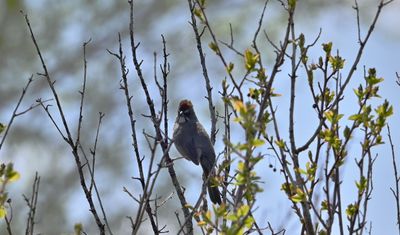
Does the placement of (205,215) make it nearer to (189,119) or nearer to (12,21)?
(189,119)

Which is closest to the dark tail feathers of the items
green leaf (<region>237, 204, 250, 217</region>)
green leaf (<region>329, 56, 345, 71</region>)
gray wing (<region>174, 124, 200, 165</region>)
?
gray wing (<region>174, 124, 200, 165</region>)

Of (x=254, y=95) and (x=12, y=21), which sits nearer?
(x=254, y=95)

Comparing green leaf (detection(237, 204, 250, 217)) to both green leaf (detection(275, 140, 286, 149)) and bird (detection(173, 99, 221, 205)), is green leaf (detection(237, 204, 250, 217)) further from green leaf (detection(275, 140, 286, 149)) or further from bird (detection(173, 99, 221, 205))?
bird (detection(173, 99, 221, 205))

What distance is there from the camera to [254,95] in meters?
3.80

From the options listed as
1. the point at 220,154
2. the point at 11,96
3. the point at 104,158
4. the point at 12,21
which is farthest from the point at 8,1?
the point at 220,154

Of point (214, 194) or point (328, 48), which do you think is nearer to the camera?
point (328, 48)

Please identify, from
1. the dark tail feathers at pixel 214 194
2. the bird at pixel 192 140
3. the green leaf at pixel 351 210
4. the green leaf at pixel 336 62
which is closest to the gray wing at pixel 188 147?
the bird at pixel 192 140

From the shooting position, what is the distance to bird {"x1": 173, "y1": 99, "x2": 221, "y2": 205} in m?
6.06

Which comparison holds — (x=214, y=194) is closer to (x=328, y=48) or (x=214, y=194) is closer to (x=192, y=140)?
(x=192, y=140)

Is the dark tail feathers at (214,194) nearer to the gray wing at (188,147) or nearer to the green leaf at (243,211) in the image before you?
the gray wing at (188,147)

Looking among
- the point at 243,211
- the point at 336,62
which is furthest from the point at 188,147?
the point at 243,211

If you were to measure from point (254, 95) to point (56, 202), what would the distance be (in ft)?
30.4

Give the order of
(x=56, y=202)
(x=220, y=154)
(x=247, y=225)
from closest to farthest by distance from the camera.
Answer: (x=247, y=225) < (x=220, y=154) < (x=56, y=202)

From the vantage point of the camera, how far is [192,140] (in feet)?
20.4
